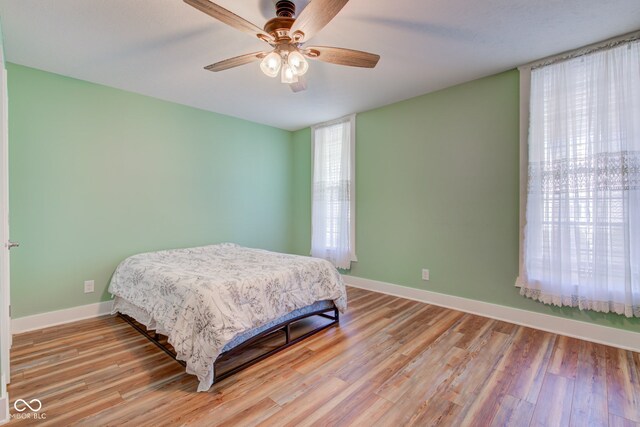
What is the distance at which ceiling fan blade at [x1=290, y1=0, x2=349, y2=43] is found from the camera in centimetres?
142

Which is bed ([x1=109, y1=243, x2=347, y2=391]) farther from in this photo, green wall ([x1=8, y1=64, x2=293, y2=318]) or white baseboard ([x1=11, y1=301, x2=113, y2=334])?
green wall ([x1=8, y1=64, x2=293, y2=318])

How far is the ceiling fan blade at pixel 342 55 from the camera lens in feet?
6.18

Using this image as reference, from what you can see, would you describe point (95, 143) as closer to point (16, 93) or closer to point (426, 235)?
point (16, 93)

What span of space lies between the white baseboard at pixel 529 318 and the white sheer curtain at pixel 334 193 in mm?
863

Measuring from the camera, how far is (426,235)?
11.5ft

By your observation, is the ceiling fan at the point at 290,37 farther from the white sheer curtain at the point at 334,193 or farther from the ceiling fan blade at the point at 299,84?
the white sheer curtain at the point at 334,193

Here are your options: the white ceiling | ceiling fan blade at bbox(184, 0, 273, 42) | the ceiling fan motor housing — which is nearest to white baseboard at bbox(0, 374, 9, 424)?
ceiling fan blade at bbox(184, 0, 273, 42)

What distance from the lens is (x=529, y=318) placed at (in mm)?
2773

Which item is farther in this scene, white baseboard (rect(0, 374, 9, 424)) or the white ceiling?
the white ceiling

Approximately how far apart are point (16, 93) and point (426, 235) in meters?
4.34

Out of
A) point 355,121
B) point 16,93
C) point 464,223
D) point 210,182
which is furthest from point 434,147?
point 16,93

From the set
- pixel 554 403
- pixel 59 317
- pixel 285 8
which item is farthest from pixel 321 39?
pixel 59 317

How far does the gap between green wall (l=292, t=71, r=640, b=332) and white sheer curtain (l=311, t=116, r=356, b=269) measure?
135mm

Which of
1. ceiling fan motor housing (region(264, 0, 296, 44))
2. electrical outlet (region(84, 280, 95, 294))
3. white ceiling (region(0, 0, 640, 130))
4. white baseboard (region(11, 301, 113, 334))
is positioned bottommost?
white baseboard (region(11, 301, 113, 334))
